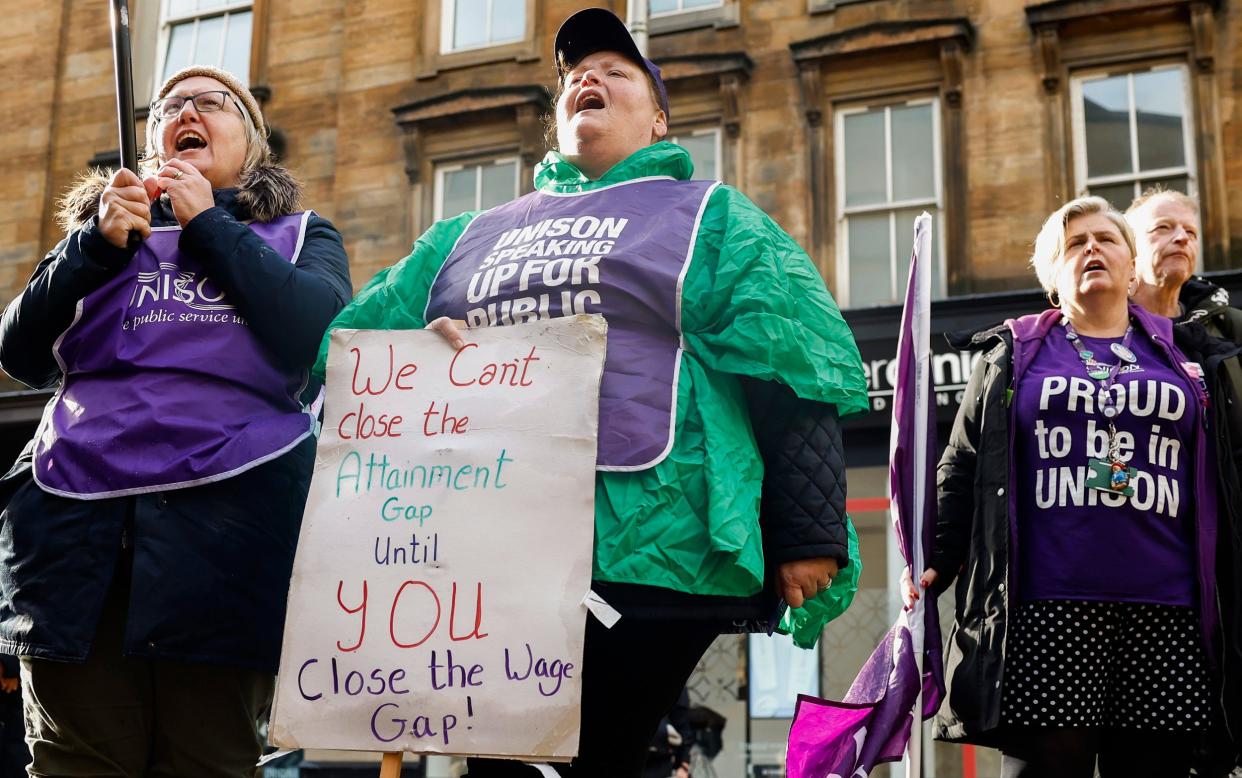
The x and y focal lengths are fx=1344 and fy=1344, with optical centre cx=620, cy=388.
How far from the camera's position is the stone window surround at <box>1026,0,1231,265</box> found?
34.2 ft

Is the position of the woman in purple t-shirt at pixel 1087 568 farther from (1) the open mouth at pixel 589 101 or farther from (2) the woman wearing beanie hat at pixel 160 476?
(2) the woman wearing beanie hat at pixel 160 476

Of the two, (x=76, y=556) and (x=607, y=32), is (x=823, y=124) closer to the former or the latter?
(x=607, y=32)

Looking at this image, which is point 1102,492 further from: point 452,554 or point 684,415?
point 452,554

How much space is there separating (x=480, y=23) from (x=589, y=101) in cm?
1098

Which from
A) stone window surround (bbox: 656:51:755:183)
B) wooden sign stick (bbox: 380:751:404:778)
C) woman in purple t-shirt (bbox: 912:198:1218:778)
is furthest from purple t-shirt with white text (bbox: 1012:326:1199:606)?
stone window surround (bbox: 656:51:755:183)

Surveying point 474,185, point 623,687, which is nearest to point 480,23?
point 474,185

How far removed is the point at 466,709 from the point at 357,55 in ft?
40.4

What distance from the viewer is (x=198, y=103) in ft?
10.6

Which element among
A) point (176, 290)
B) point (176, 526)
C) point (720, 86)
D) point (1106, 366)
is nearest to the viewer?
point (176, 526)

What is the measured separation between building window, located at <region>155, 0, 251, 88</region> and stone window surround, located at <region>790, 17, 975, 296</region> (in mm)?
6348

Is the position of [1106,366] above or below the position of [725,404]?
above

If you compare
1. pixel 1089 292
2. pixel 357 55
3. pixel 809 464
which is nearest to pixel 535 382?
pixel 809 464

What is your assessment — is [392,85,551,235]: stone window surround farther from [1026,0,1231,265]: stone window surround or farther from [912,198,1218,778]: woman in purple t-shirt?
[912,198,1218,778]: woman in purple t-shirt

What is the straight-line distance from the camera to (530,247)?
111 inches
